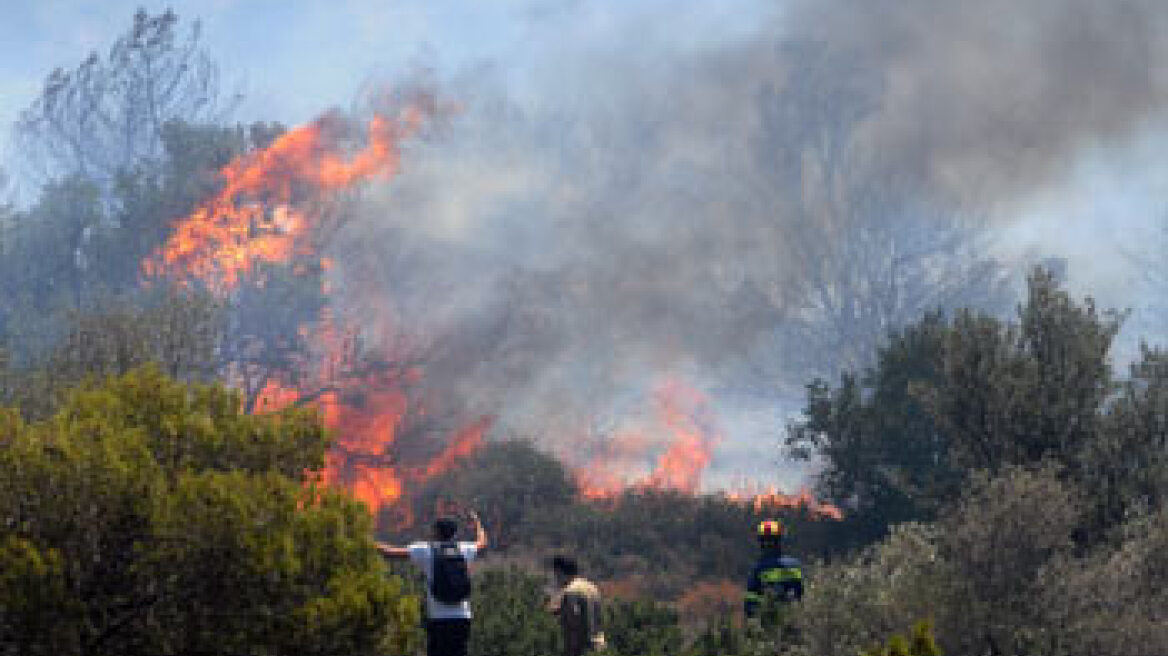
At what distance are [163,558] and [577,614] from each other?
5063mm

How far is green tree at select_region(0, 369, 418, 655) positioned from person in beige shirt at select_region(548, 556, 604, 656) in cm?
383

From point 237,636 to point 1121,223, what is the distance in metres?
101

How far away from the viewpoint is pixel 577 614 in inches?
465

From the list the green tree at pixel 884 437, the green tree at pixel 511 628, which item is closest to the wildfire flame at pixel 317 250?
the green tree at pixel 884 437

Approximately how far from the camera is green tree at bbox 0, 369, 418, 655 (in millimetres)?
7328

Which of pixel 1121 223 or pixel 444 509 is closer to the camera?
pixel 444 509

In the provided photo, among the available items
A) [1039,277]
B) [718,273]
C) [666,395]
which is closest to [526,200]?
[718,273]

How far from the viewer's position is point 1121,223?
323 ft

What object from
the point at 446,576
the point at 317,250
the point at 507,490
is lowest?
the point at 446,576

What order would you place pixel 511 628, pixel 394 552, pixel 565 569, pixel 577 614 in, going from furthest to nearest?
pixel 511 628
pixel 565 569
pixel 577 614
pixel 394 552

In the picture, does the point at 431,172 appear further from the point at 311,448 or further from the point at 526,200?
the point at 311,448

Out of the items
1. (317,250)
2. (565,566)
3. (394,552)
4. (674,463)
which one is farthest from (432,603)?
(674,463)

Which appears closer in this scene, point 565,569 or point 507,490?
point 565,569

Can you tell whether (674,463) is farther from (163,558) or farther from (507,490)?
(163,558)
